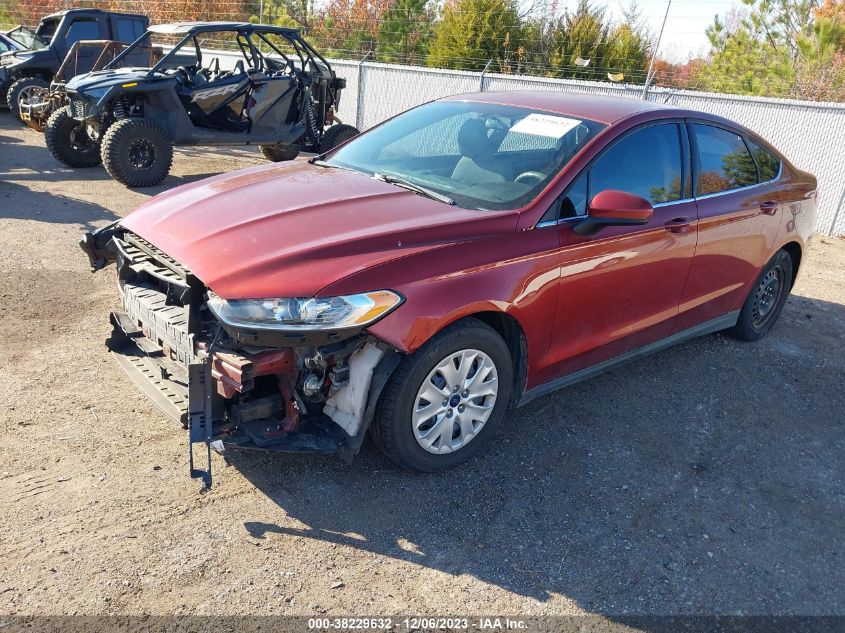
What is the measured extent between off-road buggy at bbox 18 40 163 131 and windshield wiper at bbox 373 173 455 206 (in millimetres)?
6844

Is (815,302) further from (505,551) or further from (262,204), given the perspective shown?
(262,204)

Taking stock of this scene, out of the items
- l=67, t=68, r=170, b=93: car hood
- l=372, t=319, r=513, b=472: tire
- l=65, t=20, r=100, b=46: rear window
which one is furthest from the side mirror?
l=65, t=20, r=100, b=46: rear window

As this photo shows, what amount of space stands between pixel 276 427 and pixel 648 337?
2395 millimetres

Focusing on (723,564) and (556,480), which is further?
(556,480)

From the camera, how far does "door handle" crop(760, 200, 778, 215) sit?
16.1ft

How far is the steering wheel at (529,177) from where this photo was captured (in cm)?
368

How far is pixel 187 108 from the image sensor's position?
944 cm

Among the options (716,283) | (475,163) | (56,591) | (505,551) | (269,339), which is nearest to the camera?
(56,591)

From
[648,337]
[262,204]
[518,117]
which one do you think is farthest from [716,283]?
[262,204]

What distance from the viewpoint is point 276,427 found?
122 inches

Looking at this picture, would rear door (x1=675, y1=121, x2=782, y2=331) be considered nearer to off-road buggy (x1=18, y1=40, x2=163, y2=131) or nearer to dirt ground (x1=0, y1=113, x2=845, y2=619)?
dirt ground (x1=0, y1=113, x2=845, y2=619)

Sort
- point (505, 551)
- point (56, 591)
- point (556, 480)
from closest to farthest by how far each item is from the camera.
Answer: point (56, 591) < point (505, 551) < point (556, 480)

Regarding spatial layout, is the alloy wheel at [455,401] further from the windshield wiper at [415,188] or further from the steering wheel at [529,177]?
the steering wheel at [529,177]

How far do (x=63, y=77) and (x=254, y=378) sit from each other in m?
10.8
